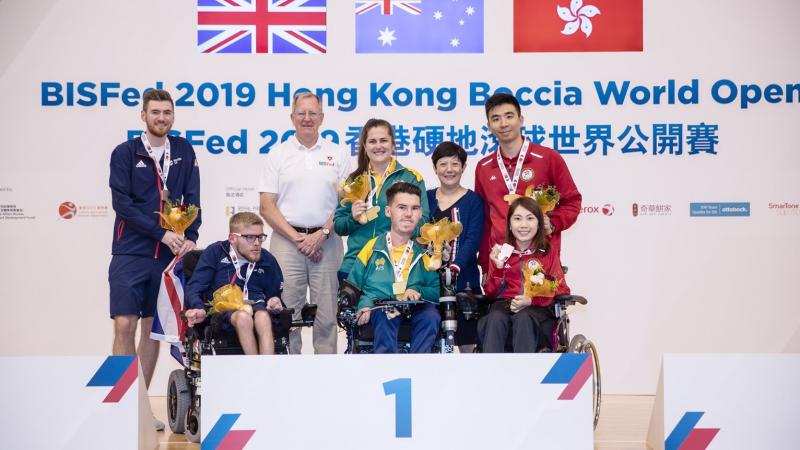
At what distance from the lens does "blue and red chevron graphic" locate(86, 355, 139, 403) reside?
3.85 m

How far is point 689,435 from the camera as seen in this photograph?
12.6ft

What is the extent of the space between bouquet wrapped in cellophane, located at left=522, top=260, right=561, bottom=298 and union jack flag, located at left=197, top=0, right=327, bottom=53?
8.52ft

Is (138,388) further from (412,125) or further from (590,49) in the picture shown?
(590,49)

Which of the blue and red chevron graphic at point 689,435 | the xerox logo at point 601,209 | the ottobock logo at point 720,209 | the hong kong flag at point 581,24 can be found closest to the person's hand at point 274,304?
the blue and red chevron graphic at point 689,435

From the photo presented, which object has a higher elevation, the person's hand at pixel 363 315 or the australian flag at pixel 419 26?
the australian flag at pixel 419 26

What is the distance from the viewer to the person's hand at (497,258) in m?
4.93

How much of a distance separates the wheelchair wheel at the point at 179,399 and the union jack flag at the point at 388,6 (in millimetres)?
2834

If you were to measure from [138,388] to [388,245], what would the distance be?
60.6 inches

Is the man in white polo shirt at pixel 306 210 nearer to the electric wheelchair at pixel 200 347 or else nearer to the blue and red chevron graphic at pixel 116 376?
the electric wheelchair at pixel 200 347

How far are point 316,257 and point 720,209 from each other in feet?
9.32

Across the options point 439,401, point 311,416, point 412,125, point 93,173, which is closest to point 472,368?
point 439,401

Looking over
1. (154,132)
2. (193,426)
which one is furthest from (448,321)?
(154,132)

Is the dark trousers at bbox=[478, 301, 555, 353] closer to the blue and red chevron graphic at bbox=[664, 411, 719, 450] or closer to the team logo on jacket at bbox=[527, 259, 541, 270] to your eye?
the team logo on jacket at bbox=[527, 259, 541, 270]

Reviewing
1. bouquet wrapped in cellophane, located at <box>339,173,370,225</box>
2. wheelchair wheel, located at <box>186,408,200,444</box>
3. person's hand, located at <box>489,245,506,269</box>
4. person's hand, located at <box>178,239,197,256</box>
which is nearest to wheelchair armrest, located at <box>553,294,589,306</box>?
person's hand, located at <box>489,245,506,269</box>
